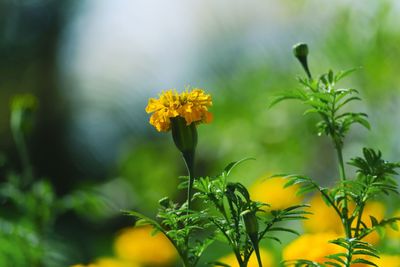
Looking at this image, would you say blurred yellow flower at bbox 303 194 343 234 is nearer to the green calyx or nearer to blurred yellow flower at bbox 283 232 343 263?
blurred yellow flower at bbox 283 232 343 263

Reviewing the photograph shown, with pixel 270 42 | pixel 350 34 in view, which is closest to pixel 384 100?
pixel 350 34

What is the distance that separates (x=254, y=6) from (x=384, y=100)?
45.6 inches

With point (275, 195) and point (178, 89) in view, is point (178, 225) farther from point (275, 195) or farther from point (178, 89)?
point (178, 89)

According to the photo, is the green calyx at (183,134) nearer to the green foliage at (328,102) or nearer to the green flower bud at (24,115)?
the green foliage at (328,102)

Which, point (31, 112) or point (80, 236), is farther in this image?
point (80, 236)

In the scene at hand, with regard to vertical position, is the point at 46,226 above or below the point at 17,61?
below

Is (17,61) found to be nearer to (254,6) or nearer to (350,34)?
(254,6)

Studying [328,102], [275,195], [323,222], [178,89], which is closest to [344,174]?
[328,102]

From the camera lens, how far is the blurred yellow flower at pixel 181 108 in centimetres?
58

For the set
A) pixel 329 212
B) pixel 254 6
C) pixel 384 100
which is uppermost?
pixel 254 6

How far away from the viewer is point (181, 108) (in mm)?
589

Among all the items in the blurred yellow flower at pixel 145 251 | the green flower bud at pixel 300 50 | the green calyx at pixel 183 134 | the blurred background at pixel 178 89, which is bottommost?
the green calyx at pixel 183 134

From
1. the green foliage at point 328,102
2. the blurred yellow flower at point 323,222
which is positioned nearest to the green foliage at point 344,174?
the green foliage at point 328,102

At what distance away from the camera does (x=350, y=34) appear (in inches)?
77.8
